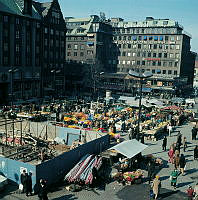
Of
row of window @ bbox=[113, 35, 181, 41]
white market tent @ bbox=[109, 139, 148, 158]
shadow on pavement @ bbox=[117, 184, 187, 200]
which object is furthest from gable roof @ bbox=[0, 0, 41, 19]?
shadow on pavement @ bbox=[117, 184, 187, 200]

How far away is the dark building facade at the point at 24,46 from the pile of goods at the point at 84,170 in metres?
30.5

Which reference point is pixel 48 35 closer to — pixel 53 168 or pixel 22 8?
pixel 22 8

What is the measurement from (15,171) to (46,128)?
9.67 meters

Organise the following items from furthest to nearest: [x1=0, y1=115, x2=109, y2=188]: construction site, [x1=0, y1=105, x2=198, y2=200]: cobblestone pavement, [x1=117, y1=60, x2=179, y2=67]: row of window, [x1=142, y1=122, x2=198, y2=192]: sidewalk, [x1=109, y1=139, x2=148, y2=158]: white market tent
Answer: [x1=117, y1=60, x2=179, y2=67]: row of window, [x1=109, y1=139, x2=148, y2=158]: white market tent, [x1=142, y1=122, x2=198, y2=192]: sidewalk, [x1=0, y1=115, x2=109, y2=188]: construction site, [x1=0, y1=105, x2=198, y2=200]: cobblestone pavement

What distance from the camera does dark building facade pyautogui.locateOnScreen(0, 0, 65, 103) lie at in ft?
165

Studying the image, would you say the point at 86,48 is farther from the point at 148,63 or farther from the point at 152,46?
the point at 152,46

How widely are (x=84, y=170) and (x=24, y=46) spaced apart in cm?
4327

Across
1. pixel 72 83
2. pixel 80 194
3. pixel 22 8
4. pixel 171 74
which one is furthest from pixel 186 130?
pixel 72 83

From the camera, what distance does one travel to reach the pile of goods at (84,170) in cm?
1702

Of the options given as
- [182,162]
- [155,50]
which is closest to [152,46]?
[155,50]

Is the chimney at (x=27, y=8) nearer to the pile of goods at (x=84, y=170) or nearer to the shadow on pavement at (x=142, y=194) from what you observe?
the pile of goods at (x=84, y=170)

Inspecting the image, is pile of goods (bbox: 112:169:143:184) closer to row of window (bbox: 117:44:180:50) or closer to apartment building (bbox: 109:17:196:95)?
apartment building (bbox: 109:17:196:95)

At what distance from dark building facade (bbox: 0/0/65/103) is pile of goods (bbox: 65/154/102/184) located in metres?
30.5

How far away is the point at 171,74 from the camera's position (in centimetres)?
7825
